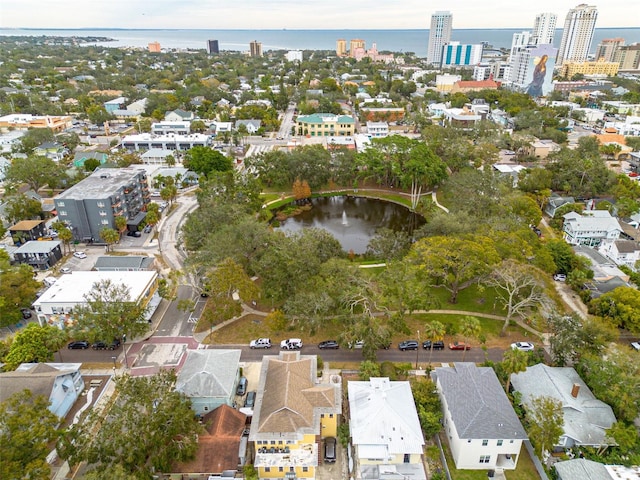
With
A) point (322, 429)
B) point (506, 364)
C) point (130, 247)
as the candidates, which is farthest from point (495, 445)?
point (130, 247)

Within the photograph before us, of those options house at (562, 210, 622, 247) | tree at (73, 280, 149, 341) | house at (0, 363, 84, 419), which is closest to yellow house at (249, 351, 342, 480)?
tree at (73, 280, 149, 341)

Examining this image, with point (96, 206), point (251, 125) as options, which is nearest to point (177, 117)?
point (251, 125)

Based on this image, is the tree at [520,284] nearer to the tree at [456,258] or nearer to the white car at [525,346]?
the tree at [456,258]

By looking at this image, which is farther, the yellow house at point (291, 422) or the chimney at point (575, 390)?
the chimney at point (575, 390)

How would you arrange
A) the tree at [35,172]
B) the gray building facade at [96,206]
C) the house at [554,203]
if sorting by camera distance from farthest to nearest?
the tree at [35,172] < the house at [554,203] < the gray building facade at [96,206]

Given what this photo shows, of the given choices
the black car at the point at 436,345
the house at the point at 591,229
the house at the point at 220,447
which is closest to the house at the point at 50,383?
the house at the point at 220,447

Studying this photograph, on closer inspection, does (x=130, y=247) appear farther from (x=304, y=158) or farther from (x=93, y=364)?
(x=304, y=158)
